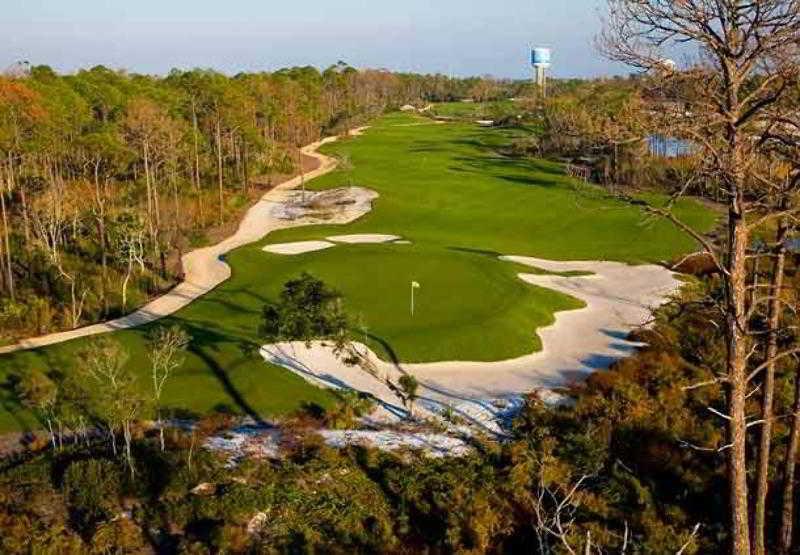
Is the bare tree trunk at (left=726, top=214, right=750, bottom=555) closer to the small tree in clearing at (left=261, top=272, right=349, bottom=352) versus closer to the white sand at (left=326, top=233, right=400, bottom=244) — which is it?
the small tree in clearing at (left=261, top=272, right=349, bottom=352)

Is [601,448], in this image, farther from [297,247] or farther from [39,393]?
[297,247]

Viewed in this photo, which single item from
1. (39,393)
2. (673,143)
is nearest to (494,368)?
(39,393)

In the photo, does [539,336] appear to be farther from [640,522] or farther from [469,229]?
[469,229]

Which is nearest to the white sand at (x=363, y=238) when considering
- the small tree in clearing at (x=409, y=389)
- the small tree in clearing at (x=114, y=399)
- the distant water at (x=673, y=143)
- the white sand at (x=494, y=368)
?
the white sand at (x=494, y=368)

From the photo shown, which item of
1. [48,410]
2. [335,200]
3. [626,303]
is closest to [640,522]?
[48,410]

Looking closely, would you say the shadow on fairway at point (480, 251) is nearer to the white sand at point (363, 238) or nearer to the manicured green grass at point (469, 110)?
the white sand at point (363, 238)

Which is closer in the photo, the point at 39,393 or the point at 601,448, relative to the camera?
the point at 601,448

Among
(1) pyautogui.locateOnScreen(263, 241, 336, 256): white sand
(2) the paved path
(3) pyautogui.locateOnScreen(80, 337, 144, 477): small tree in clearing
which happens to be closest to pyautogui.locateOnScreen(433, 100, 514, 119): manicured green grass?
(2) the paved path
